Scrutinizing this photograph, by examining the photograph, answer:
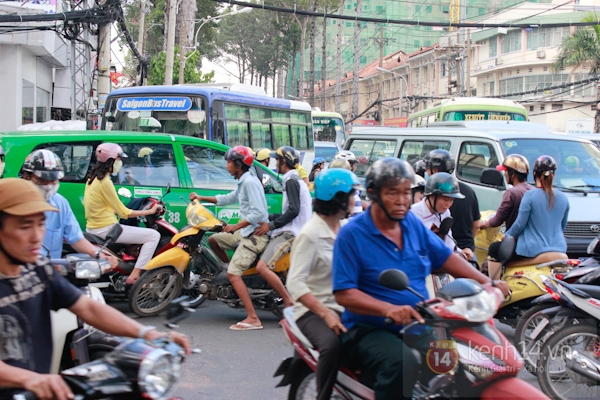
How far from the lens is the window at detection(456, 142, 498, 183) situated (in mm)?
9594

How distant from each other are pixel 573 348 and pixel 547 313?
0.37m

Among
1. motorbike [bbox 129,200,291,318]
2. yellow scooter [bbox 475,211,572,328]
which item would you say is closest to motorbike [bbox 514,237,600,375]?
yellow scooter [bbox 475,211,572,328]

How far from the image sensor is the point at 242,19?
210ft

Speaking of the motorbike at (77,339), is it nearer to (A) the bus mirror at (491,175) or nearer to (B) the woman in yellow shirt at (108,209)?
(B) the woman in yellow shirt at (108,209)

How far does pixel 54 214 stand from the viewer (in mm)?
5430

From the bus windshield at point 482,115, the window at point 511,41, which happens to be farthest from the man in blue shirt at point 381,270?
the window at point 511,41

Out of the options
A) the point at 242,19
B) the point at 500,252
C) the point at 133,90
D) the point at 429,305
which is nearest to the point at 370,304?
the point at 429,305

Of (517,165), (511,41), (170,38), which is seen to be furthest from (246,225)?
(511,41)

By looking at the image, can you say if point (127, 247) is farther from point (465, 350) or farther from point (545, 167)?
point (465, 350)

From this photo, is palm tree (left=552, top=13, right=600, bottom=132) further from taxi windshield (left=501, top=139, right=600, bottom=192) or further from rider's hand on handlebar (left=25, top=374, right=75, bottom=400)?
rider's hand on handlebar (left=25, top=374, right=75, bottom=400)

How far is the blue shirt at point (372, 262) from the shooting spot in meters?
3.43


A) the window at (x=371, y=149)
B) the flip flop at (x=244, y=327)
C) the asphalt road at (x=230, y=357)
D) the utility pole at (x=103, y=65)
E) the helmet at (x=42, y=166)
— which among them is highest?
the utility pole at (x=103, y=65)

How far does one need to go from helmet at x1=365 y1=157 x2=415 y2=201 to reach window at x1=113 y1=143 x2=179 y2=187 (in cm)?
485

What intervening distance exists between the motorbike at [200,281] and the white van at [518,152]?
9.24ft
